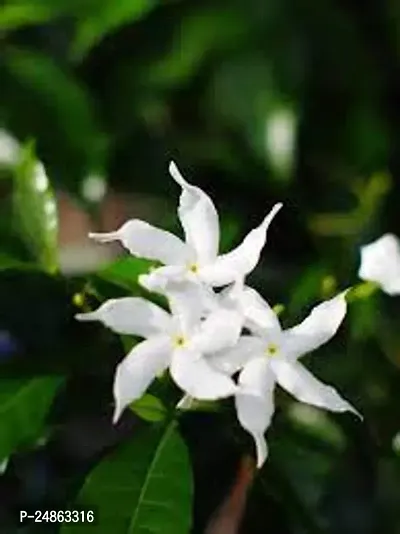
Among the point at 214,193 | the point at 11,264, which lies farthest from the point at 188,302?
the point at 214,193

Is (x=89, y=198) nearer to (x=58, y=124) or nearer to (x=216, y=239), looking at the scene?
(x=58, y=124)

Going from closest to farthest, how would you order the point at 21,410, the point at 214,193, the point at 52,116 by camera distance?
the point at 21,410 < the point at 52,116 < the point at 214,193

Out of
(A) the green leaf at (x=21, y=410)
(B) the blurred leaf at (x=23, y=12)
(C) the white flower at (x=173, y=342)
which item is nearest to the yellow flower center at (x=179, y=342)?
(C) the white flower at (x=173, y=342)

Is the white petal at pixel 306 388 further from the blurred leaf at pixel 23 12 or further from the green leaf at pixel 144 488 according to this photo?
the blurred leaf at pixel 23 12

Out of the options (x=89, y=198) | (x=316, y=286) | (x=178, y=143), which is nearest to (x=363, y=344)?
(x=316, y=286)

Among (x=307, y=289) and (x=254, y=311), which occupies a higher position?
(x=254, y=311)

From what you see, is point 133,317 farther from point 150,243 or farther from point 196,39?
point 196,39

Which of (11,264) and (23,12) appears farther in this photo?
(23,12)
